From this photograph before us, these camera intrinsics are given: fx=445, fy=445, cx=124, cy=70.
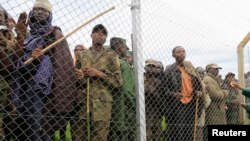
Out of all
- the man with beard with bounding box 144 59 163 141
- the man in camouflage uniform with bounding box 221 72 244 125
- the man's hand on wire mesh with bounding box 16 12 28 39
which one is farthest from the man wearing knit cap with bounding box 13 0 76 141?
the man in camouflage uniform with bounding box 221 72 244 125

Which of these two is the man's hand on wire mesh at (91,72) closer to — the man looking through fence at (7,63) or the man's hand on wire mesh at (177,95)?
the man looking through fence at (7,63)

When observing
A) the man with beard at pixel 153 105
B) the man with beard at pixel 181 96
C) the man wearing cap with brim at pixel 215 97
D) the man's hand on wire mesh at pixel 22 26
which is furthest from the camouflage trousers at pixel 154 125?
the man's hand on wire mesh at pixel 22 26

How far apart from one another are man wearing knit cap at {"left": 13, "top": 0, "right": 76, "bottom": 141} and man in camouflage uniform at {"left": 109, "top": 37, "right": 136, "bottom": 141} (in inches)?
23.4

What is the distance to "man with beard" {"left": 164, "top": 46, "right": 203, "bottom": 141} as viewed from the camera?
212 inches

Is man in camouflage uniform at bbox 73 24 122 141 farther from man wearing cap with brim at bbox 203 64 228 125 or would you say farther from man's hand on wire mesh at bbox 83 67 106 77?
man wearing cap with brim at bbox 203 64 228 125

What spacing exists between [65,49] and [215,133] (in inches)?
72.4

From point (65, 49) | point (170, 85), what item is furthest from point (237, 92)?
point (65, 49)

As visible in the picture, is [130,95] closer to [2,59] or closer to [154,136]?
[154,136]

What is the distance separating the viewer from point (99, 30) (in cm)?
425

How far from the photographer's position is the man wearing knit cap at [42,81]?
3.74 m

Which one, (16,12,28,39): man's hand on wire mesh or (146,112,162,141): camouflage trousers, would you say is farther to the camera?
(146,112,162,141): camouflage trousers

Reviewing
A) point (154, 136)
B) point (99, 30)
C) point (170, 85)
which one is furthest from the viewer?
point (170, 85)

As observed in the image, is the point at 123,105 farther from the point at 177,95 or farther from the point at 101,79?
the point at 177,95

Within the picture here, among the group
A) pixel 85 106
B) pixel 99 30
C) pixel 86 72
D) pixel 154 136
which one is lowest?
pixel 154 136
